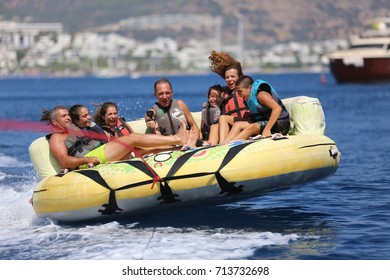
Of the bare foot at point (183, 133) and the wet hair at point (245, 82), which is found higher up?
the wet hair at point (245, 82)

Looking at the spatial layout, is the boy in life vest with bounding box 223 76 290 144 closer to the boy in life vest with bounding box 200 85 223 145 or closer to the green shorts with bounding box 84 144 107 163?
the boy in life vest with bounding box 200 85 223 145

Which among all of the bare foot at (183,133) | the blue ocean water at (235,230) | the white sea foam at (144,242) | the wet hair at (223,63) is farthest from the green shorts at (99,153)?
the wet hair at (223,63)

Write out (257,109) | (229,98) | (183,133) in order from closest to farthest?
(183,133) < (257,109) < (229,98)

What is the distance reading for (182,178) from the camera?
9414mm

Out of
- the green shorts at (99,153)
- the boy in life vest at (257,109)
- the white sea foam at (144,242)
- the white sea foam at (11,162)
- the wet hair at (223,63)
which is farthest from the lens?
the white sea foam at (11,162)

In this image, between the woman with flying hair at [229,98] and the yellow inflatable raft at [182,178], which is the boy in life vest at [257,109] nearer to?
the woman with flying hair at [229,98]

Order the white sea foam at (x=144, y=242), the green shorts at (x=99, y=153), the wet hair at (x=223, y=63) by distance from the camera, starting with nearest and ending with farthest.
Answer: the white sea foam at (x=144, y=242) → the green shorts at (x=99, y=153) → the wet hair at (x=223, y=63)

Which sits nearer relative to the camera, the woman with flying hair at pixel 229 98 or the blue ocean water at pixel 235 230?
the blue ocean water at pixel 235 230

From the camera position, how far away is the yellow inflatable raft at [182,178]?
9.42 meters

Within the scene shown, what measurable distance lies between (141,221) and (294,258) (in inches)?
88.2

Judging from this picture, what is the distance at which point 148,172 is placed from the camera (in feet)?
30.9

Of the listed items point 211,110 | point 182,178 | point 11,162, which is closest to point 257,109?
point 211,110

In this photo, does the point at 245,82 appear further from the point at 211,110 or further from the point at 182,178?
the point at 182,178
